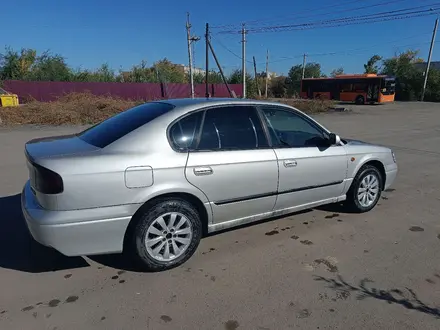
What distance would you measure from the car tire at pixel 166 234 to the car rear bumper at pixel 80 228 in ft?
0.52

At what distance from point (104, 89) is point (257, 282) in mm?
31147

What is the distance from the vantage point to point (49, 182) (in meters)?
2.58

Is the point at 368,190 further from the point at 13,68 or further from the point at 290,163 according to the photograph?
the point at 13,68

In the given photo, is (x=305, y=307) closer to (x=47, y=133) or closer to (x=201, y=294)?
(x=201, y=294)

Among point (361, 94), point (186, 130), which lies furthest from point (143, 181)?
point (361, 94)

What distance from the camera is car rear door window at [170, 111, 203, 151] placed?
9.93 feet

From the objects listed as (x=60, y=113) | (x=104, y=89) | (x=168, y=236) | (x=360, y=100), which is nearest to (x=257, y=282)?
(x=168, y=236)

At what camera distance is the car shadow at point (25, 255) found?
3.11 m

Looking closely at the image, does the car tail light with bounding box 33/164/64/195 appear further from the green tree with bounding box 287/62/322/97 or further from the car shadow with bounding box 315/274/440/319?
the green tree with bounding box 287/62/322/97

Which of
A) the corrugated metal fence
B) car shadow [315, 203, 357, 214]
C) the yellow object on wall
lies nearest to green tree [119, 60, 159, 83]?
the corrugated metal fence

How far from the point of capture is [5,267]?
3.08 meters

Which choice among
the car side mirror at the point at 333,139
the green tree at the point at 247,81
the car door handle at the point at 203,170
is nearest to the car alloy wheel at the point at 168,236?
the car door handle at the point at 203,170

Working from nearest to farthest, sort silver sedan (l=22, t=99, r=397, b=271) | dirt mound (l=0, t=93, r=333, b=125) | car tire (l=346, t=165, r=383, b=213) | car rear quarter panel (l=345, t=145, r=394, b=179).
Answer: silver sedan (l=22, t=99, r=397, b=271) → car rear quarter panel (l=345, t=145, r=394, b=179) → car tire (l=346, t=165, r=383, b=213) → dirt mound (l=0, t=93, r=333, b=125)

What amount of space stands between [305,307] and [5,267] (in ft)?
8.94
